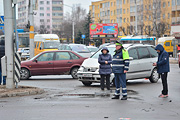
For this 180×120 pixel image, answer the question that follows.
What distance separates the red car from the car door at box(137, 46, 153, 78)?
3682 millimetres

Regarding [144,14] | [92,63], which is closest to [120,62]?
[92,63]

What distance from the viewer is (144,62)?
16.5 meters

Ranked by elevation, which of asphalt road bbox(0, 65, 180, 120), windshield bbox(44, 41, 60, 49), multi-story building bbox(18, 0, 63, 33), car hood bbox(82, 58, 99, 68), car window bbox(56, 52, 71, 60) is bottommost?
asphalt road bbox(0, 65, 180, 120)

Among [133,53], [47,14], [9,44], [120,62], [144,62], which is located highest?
[47,14]

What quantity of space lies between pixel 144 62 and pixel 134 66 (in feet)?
2.51

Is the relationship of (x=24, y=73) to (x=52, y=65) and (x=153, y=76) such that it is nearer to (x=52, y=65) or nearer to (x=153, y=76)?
(x=52, y=65)

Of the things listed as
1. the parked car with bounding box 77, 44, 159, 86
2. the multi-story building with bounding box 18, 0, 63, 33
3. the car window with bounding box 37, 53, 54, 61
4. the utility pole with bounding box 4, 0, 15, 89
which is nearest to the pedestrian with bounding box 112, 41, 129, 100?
the parked car with bounding box 77, 44, 159, 86

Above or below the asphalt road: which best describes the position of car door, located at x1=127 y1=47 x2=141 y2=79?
above

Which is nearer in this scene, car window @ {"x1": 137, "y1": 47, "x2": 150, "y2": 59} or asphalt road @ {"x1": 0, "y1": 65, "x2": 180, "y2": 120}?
asphalt road @ {"x1": 0, "y1": 65, "x2": 180, "y2": 120}

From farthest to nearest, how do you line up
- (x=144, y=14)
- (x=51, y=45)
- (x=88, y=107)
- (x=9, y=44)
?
(x=144, y=14) < (x=51, y=45) < (x=9, y=44) < (x=88, y=107)

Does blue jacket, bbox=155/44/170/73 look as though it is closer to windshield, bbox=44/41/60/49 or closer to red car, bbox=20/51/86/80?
red car, bbox=20/51/86/80

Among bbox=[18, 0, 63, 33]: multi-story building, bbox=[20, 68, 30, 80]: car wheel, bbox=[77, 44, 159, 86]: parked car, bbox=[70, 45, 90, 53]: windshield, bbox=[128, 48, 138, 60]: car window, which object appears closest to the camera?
bbox=[77, 44, 159, 86]: parked car

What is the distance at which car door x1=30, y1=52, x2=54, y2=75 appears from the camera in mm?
19203

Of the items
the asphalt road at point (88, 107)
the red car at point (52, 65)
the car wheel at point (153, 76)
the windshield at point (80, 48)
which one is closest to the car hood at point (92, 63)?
the asphalt road at point (88, 107)
